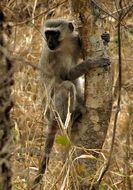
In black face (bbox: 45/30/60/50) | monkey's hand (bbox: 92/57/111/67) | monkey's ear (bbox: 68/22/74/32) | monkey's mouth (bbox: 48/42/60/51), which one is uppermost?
monkey's ear (bbox: 68/22/74/32)

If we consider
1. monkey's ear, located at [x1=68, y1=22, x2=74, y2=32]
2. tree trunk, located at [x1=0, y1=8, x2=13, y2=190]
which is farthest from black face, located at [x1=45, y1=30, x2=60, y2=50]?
tree trunk, located at [x1=0, y1=8, x2=13, y2=190]

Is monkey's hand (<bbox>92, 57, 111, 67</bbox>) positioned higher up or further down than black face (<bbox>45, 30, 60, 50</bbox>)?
further down

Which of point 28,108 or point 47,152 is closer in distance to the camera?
point 47,152

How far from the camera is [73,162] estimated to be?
4262mm

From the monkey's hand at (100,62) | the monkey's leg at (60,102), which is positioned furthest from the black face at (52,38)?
the monkey's hand at (100,62)

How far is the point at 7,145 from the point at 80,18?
2204 millimetres

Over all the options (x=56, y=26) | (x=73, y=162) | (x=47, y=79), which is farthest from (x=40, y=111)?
(x=73, y=162)

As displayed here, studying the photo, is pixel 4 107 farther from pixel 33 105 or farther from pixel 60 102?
pixel 33 105

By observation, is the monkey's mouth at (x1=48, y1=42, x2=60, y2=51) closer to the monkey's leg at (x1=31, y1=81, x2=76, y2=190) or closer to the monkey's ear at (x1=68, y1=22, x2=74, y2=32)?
the monkey's ear at (x1=68, y1=22, x2=74, y2=32)

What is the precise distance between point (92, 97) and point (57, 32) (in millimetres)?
1815

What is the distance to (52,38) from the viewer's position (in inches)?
252

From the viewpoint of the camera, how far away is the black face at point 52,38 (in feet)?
20.8

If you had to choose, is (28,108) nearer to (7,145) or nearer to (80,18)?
(80,18)

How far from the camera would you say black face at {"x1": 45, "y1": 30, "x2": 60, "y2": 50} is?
634 centimetres
